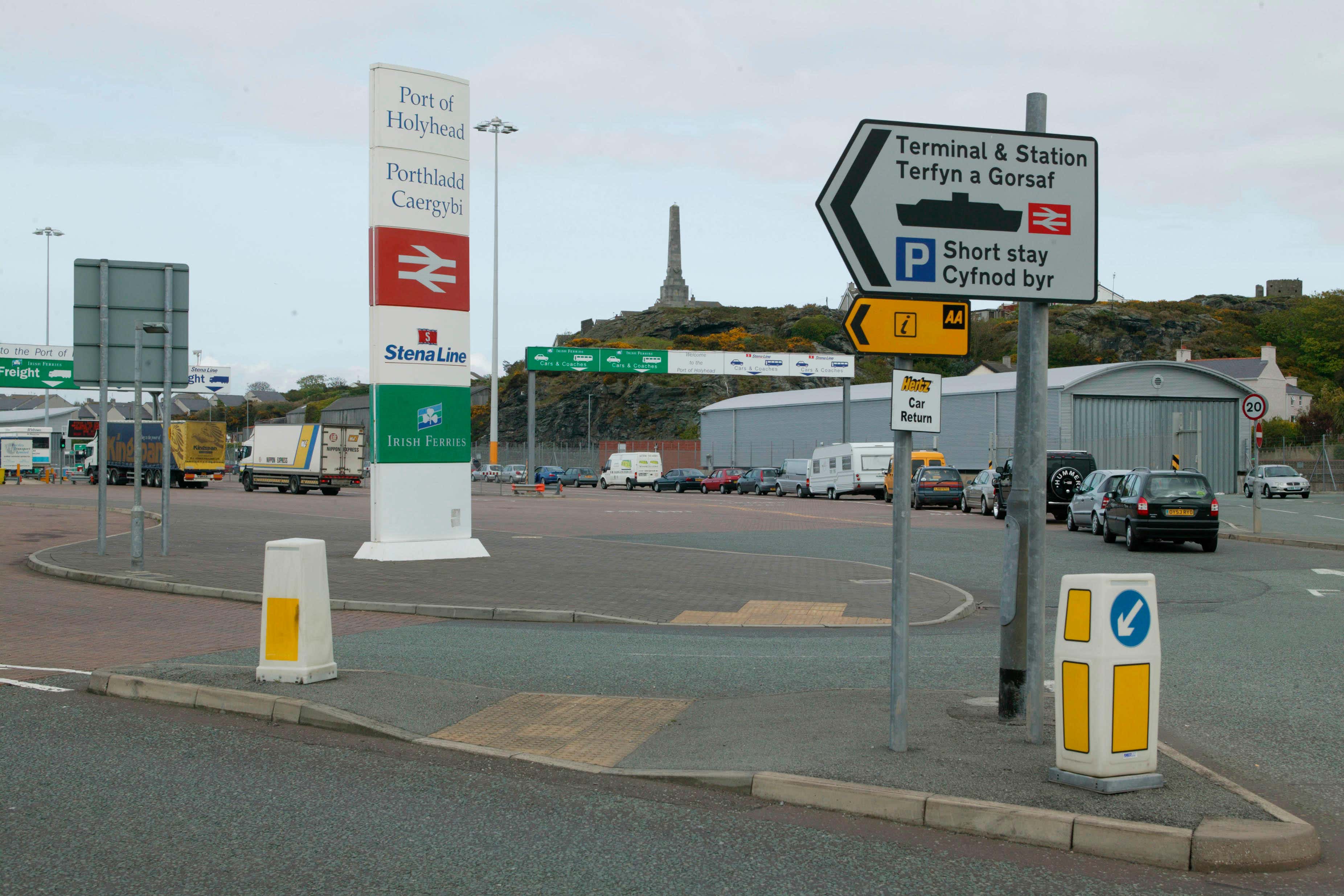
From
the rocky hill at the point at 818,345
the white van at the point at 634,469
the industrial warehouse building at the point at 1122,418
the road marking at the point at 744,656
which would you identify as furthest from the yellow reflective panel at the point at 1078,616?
the rocky hill at the point at 818,345

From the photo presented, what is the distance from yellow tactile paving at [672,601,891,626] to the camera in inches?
492

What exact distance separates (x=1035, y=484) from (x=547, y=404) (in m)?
104

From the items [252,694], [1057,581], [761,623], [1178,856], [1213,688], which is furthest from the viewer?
[1057,581]

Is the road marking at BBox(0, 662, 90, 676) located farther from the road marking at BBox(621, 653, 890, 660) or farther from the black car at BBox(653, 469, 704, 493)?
the black car at BBox(653, 469, 704, 493)

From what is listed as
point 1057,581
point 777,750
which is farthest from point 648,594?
point 777,750

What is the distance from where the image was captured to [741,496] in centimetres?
5525

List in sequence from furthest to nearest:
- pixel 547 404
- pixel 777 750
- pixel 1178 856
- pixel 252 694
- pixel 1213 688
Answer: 1. pixel 547 404
2. pixel 1213 688
3. pixel 252 694
4. pixel 777 750
5. pixel 1178 856

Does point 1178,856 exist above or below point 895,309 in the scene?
below

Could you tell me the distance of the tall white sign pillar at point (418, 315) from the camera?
1753 cm

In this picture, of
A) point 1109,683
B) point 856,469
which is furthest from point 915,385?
point 856,469

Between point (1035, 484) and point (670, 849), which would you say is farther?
point (1035, 484)

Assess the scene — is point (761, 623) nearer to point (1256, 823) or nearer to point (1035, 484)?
point (1035, 484)

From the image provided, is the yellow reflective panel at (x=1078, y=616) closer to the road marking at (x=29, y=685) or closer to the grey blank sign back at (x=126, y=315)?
the road marking at (x=29, y=685)

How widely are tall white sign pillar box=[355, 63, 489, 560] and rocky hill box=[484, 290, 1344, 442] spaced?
70.3m
